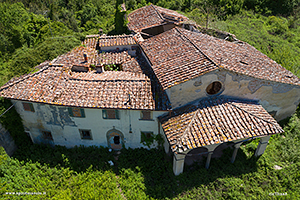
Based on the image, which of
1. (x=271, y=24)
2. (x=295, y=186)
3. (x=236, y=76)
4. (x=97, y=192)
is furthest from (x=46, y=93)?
(x=271, y=24)

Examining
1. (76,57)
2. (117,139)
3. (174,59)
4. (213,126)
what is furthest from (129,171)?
(76,57)

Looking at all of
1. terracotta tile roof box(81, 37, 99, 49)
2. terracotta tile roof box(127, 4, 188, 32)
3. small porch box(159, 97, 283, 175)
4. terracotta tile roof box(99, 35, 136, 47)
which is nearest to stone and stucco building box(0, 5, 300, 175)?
small porch box(159, 97, 283, 175)

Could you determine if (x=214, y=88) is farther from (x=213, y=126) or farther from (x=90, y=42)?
(x=90, y=42)

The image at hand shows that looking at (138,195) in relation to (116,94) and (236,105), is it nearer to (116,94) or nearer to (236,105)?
(116,94)

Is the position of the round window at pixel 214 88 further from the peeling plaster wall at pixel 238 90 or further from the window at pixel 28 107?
the window at pixel 28 107

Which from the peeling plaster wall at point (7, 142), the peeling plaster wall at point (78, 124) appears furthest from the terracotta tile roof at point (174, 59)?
the peeling plaster wall at point (7, 142)
